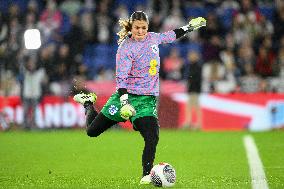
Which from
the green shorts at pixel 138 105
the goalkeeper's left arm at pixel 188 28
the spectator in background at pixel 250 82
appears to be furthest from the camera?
the spectator in background at pixel 250 82

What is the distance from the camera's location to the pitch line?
9359 mm

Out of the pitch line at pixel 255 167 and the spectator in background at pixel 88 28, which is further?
the spectator in background at pixel 88 28

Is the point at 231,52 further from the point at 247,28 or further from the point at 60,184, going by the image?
the point at 60,184

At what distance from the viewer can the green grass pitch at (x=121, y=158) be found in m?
9.86

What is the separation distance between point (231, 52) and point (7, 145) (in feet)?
28.3

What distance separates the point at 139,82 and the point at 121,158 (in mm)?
3813

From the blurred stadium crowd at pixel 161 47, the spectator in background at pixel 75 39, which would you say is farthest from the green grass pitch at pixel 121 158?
the spectator in background at pixel 75 39

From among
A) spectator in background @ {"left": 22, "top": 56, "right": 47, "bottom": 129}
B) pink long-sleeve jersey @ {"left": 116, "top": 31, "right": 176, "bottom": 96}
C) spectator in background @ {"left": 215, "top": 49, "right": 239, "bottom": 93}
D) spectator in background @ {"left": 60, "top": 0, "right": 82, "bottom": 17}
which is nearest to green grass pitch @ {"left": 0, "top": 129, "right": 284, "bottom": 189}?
spectator in background @ {"left": 22, "top": 56, "right": 47, "bottom": 129}

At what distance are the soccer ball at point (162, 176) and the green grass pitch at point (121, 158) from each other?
7.4 inches

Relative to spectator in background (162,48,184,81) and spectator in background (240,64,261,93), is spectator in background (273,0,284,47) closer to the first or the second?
spectator in background (240,64,261,93)

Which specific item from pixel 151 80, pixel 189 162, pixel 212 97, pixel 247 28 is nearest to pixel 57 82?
pixel 212 97

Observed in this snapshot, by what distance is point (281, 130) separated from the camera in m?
20.5

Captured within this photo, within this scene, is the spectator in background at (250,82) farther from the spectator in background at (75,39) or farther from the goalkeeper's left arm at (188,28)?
the goalkeeper's left arm at (188,28)

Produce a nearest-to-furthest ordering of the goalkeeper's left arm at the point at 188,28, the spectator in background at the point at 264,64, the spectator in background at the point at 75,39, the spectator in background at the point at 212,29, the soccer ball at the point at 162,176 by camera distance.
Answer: the soccer ball at the point at 162,176, the goalkeeper's left arm at the point at 188,28, the spectator in background at the point at 264,64, the spectator in background at the point at 212,29, the spectator in background at the point at 75,39
